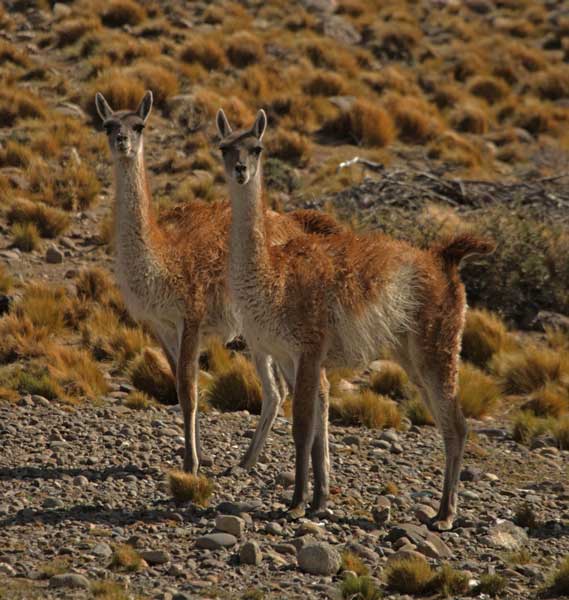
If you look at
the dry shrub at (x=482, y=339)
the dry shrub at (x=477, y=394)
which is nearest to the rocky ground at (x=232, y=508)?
the dry shrub at (x=477, y=394)

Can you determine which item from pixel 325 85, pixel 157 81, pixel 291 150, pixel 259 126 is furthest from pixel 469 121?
pixel 259 126

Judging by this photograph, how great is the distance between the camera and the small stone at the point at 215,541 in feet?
20.1

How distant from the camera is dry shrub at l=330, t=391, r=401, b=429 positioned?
9.64 m

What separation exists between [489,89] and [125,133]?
17.3 m

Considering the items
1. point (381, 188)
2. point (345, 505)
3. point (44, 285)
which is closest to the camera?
point (345, 505)

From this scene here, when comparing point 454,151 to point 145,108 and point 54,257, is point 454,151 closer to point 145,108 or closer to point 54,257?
point 54,257

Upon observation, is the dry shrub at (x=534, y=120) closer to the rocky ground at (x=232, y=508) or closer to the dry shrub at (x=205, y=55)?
the dry shrub at (x=205, y=55)

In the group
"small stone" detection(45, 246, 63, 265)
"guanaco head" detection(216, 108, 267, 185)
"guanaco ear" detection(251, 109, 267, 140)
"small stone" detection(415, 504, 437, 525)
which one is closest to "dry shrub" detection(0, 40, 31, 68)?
"small stone" detection(45, 246, 63, 265)

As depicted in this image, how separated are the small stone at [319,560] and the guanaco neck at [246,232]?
160cm

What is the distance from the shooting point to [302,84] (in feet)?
69.5

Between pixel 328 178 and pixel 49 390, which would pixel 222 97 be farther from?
pixel 49 390

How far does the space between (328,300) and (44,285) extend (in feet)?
20.3

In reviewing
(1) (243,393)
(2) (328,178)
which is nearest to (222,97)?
(2) (328,178)

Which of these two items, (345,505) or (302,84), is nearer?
(345,505)
